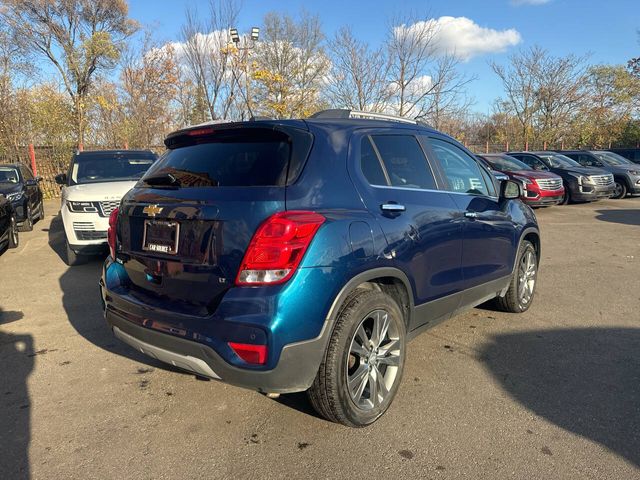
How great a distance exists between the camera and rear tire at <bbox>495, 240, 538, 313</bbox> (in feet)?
15.2

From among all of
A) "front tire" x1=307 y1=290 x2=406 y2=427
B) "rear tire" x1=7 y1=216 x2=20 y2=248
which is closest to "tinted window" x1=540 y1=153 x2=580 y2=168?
"front tire" x1=307 y1=290 x2=406 y2=427

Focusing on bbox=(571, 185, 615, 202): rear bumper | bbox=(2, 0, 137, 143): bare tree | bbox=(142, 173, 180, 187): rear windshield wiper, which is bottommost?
bbox=(571, 185, 615, 202): rear bumper

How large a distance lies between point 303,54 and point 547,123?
57.4 ft

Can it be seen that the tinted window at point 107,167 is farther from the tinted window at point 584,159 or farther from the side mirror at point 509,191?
the tinted window at point 584,159

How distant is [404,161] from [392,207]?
543 millimetres

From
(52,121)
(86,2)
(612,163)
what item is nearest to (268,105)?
(52,121)

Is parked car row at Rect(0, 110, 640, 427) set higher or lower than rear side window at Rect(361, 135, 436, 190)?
lower

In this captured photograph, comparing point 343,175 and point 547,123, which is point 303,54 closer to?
point 547,123

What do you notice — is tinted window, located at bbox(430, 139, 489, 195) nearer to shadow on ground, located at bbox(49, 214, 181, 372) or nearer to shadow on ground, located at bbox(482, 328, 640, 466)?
shadow on ground, located at bbox(482, 328, 640, 466)

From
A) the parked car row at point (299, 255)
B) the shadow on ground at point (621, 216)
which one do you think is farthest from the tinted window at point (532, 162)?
the parked car row at point (299, 255)

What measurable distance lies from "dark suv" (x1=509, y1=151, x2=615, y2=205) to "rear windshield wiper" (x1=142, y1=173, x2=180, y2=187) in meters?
14.3

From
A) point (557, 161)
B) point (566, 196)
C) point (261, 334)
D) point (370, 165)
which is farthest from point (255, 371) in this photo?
point (557, 161)

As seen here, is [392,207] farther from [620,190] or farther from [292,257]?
[620,190]

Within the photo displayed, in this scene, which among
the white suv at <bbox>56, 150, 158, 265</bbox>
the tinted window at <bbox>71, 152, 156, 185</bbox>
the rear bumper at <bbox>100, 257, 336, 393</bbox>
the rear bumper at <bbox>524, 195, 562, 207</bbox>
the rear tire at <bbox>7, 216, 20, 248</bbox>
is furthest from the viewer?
the rear bumper at <bbox>524, 195, 562, 207</bbox>
